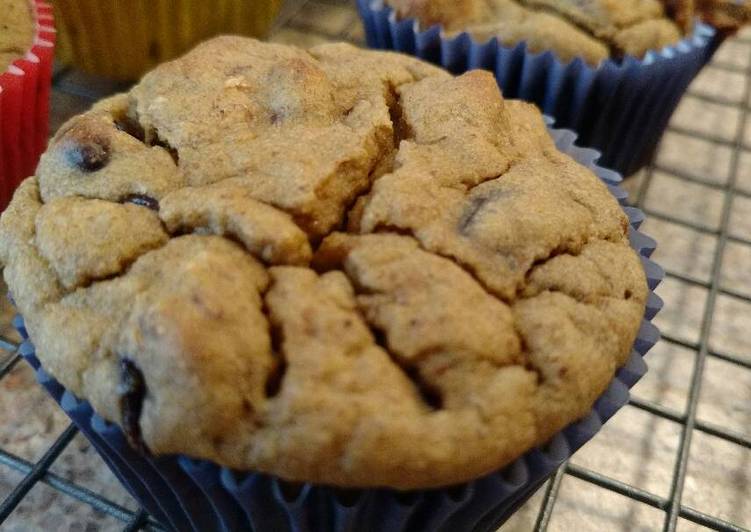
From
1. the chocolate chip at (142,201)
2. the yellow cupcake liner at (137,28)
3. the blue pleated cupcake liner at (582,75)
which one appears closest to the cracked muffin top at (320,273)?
the chocolate chip at (142,201)

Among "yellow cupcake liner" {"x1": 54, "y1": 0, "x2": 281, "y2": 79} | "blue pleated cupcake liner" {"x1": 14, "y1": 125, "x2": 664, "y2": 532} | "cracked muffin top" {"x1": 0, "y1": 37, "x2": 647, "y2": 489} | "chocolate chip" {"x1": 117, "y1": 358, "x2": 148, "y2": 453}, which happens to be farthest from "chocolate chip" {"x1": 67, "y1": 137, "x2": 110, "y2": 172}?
"yellow cupcake liner" {"x1": 54, "y1": 0, "x2": 281, "y2": 79}

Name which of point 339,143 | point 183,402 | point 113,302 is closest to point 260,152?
point 339,143

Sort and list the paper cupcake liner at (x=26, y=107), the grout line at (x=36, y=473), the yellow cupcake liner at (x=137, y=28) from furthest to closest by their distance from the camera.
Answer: the yellow cupcake liner at (x=137, y=28)
the paper cupcake liner at (x=26, y=107)
the grout line at (x=36, y=473)

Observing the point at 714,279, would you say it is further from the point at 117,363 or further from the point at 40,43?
the point at 40,43

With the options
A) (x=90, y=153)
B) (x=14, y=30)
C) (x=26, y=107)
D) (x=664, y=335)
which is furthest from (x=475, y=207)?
(x=14, y=30)

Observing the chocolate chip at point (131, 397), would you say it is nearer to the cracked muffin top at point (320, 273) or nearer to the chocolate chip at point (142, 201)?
the cracked muffin top at point (320, 273)

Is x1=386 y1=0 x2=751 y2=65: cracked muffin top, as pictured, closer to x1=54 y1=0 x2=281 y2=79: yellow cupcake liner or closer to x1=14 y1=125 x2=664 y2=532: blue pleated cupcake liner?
x1=54 y1=0 x2=281 y2=79: yellow cupcake liner
